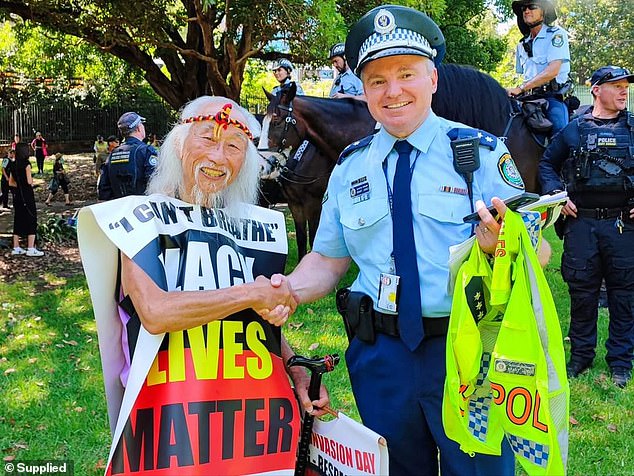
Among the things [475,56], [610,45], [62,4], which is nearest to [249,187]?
[62,4]

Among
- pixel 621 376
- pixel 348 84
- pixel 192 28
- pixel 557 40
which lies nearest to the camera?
pixel 621 376

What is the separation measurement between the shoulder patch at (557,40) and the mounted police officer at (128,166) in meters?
4.08

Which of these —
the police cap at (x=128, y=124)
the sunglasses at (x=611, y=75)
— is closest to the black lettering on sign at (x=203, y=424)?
the sunglasses at (x=611, y=75)

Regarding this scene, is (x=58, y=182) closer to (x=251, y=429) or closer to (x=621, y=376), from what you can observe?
(x=621, y=376)

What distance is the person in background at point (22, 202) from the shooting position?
9703mm

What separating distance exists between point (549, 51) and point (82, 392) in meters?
5.07

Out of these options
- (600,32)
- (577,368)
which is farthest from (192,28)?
(600,32)

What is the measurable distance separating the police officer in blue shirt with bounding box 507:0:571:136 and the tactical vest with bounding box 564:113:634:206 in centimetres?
113

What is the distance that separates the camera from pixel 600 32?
34.1 metres

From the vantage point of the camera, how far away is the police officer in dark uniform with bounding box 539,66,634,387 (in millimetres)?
4742

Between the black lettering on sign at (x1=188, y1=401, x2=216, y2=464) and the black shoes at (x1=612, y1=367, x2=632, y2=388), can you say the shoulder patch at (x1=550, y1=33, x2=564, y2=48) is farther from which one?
the black lettering on sign at (x1=188, y1=401, x2=216, y2=464)

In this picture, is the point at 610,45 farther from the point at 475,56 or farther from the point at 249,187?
the point at 249,187

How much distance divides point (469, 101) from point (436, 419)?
3.61 m

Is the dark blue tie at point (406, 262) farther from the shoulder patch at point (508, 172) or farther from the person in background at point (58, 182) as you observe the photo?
the person in background at point (58, 182)
